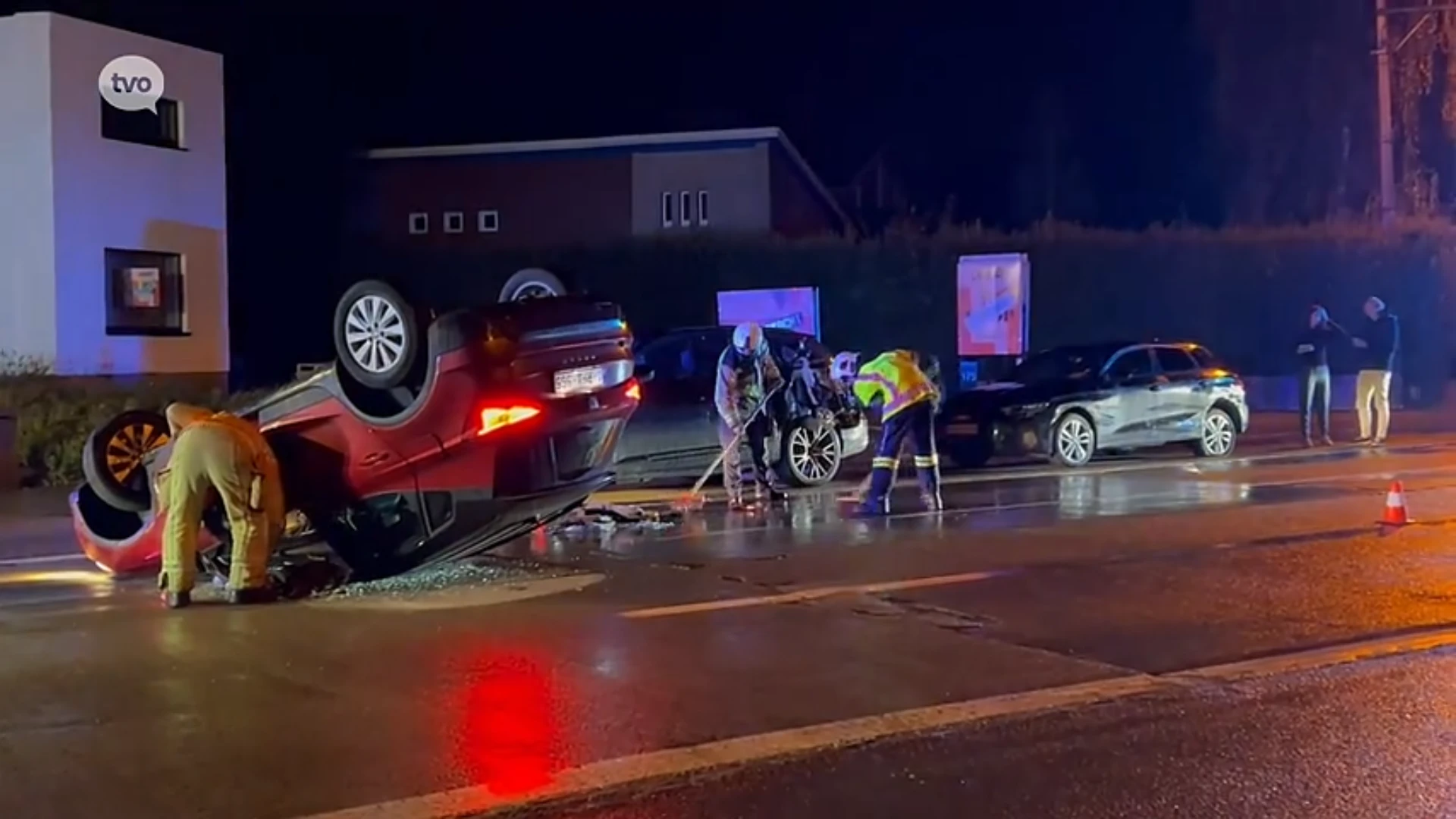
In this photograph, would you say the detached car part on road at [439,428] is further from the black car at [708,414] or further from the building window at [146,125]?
the building window at [146,125]

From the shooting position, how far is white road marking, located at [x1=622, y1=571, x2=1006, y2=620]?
9.73m

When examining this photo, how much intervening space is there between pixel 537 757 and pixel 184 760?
1.39 metres

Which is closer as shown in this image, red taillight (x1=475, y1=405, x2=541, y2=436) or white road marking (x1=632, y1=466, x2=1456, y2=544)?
red taillight (x1=475, y1=405, x2=541, y2=436)

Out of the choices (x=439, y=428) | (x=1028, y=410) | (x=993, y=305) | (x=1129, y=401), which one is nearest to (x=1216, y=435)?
(x=1129, y=401)

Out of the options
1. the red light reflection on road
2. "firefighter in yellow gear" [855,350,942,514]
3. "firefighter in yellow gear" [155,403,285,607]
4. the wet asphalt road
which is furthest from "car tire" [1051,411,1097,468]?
the red light reflection on road

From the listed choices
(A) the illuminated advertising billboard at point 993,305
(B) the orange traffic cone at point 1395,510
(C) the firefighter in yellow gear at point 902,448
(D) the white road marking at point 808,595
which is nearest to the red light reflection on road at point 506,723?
(D) the white road marking at point 808,595

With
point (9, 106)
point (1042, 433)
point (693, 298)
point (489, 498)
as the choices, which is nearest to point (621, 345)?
point (489, 498)

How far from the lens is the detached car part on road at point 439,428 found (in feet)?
31.8

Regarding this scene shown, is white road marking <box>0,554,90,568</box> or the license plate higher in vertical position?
the license plate

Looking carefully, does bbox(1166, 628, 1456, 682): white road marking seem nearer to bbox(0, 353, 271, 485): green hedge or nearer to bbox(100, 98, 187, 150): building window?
bbox(0, 353, 271, 485): green hedge

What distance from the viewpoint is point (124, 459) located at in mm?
10844

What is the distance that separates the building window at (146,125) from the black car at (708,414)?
1067cm

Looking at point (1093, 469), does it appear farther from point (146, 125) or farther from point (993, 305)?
point (146, 125)

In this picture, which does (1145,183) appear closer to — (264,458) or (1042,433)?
(1042,433)
